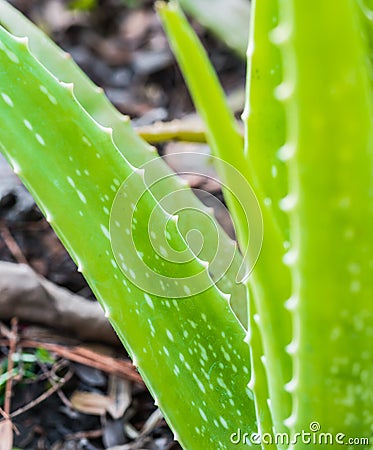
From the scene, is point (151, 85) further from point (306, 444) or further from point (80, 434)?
point (306, 444)

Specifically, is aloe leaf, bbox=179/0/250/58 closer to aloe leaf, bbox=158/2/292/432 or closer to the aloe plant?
the aloe plant

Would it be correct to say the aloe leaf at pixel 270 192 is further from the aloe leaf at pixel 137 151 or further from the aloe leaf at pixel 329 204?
the aloe leaf at pixel 137 151

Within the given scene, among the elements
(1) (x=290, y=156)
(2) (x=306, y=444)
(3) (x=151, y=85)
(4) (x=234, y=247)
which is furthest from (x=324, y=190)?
(3) (x=151, y=85)

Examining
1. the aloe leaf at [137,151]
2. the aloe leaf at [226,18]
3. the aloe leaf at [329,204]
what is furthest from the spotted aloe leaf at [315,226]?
the aloe leaf at [226,18]

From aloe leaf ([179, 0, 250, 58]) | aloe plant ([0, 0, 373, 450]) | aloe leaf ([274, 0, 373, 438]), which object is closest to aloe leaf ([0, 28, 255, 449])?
aloe plant ([0, 0, 373, 450])

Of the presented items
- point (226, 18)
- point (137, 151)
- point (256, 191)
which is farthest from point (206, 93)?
point (226, 18)

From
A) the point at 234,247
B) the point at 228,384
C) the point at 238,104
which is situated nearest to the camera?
the point at 228,384

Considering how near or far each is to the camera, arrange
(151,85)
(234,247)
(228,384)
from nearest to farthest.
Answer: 1. (228,384)
2. (234,247)
3. (151,85)
